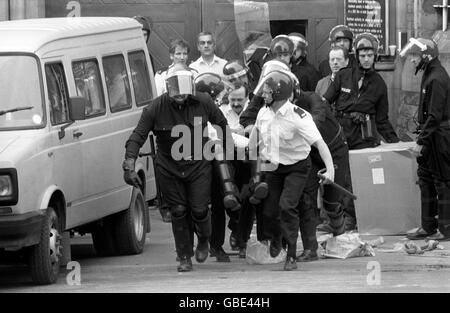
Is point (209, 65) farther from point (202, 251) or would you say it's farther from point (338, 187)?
point (202, 251)

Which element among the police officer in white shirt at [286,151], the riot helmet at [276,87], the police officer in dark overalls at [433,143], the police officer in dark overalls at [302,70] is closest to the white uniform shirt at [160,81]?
the police officer in dark overalls at [302,70]

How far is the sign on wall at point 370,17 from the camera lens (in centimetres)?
1938

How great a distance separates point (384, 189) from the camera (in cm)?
1498

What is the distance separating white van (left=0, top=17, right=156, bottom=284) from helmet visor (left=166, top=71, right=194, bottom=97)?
832 millimetres

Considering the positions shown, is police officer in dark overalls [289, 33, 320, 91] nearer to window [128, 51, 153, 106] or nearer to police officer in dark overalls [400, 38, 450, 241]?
police officer in dark overalls [400, 38, 450, 241]

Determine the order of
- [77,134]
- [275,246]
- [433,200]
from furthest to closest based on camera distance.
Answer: [433,200], [275,246], [77,134]

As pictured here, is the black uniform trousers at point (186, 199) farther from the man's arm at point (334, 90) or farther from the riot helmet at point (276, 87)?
the man's arm at point (334, 90)

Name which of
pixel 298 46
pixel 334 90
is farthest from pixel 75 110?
pixel 298 46

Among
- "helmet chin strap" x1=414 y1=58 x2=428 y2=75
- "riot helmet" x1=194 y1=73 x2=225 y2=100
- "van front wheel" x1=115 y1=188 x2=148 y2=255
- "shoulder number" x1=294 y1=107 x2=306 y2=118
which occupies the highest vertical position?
"riot helmet" x1=194 y1=73 x2=225 y2=100

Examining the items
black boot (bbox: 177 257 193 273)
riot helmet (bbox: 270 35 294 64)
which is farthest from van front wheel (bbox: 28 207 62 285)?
riot helmet (bbox: 270 35 294 64)

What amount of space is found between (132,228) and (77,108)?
6.60 feet

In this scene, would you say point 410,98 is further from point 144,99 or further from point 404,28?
point 144,99

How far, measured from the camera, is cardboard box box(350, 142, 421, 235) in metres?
15.0

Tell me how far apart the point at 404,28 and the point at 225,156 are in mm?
7015
